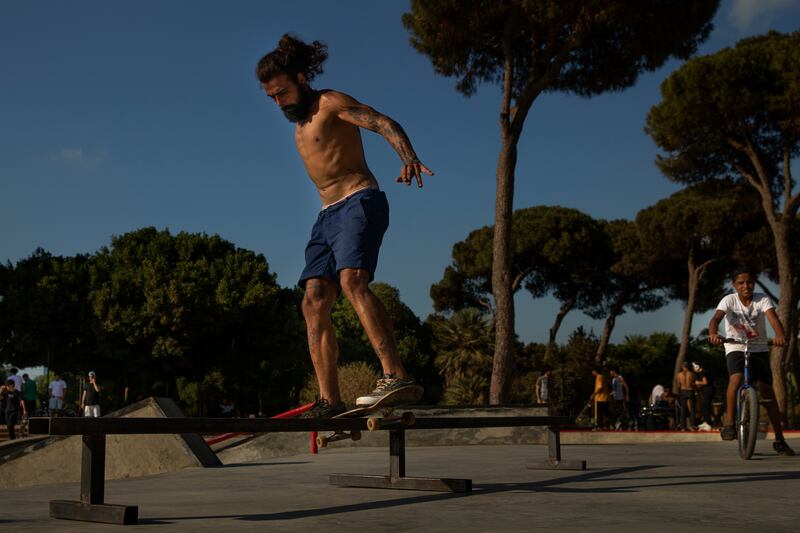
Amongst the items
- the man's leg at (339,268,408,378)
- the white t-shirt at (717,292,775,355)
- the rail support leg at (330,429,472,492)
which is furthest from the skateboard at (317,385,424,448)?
the white t-shirt at (717,292,775,355)

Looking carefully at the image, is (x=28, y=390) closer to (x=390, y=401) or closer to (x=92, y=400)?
(x=92, y=400)

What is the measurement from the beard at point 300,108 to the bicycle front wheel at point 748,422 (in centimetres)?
440

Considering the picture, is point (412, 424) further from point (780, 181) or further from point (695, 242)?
point (695, 242)

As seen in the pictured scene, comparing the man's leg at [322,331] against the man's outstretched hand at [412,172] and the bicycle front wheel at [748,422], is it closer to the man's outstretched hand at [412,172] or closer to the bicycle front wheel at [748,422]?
the man's outstretched hand at [412,172]

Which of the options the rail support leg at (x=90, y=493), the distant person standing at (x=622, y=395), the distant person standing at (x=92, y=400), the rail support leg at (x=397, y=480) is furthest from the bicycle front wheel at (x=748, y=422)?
the distant person standing at (x=92, y=400)

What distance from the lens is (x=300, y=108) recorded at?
4543 mm

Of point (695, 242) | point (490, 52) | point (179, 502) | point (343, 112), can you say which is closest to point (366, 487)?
point (179, 502)

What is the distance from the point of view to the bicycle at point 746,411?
21.9 feet

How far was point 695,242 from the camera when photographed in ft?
108

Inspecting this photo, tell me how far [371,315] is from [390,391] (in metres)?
0.39

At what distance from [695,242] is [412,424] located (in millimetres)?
30997

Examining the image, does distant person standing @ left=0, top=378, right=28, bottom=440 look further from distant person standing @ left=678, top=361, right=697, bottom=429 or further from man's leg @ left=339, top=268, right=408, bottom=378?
man's leg @ left=339, top=268, right=408, bottom=378

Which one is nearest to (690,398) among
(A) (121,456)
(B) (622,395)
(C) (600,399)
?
(C) (600,399)

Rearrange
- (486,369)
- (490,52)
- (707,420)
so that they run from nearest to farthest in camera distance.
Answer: (707,420)
(490,52)
(486,369)
